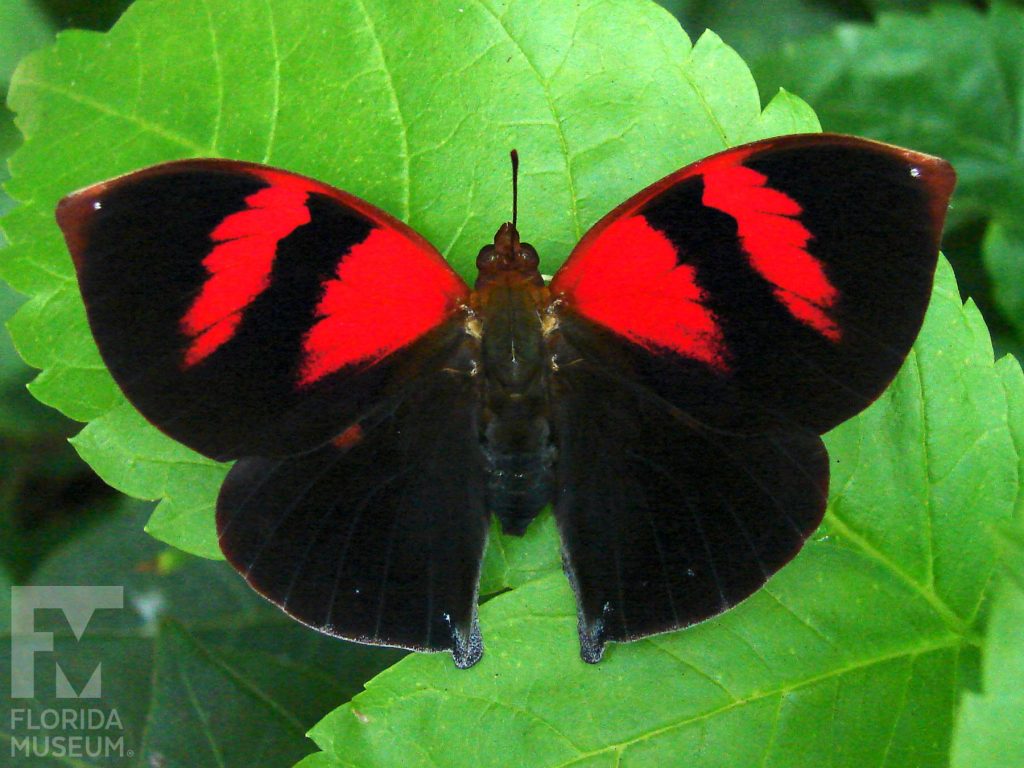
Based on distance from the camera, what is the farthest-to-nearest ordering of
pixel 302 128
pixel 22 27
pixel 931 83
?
pixel 931 83, pixel 22 27, pixel 302 128

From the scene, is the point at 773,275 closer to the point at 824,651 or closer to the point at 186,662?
the point at 824,651

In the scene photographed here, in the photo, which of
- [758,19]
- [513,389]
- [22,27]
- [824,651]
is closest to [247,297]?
[513,389]

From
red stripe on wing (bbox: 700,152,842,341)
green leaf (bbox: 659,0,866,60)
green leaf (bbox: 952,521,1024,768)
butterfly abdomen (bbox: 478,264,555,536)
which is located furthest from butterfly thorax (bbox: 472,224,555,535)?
green leaf (bbox: 659,0,866,60)

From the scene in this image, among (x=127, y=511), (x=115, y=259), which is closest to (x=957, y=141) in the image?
(x=115, y=259)

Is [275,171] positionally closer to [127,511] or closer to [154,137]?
[154,137]

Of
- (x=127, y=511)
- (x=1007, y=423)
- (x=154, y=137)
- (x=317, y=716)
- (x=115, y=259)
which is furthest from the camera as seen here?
(x=127, y=511)

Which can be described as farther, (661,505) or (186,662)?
(186,662)

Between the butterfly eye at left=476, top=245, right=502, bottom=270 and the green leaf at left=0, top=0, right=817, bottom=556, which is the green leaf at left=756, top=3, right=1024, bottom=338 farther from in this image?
the butterfly eye at left=476, top=245, right=502, bottom=270
